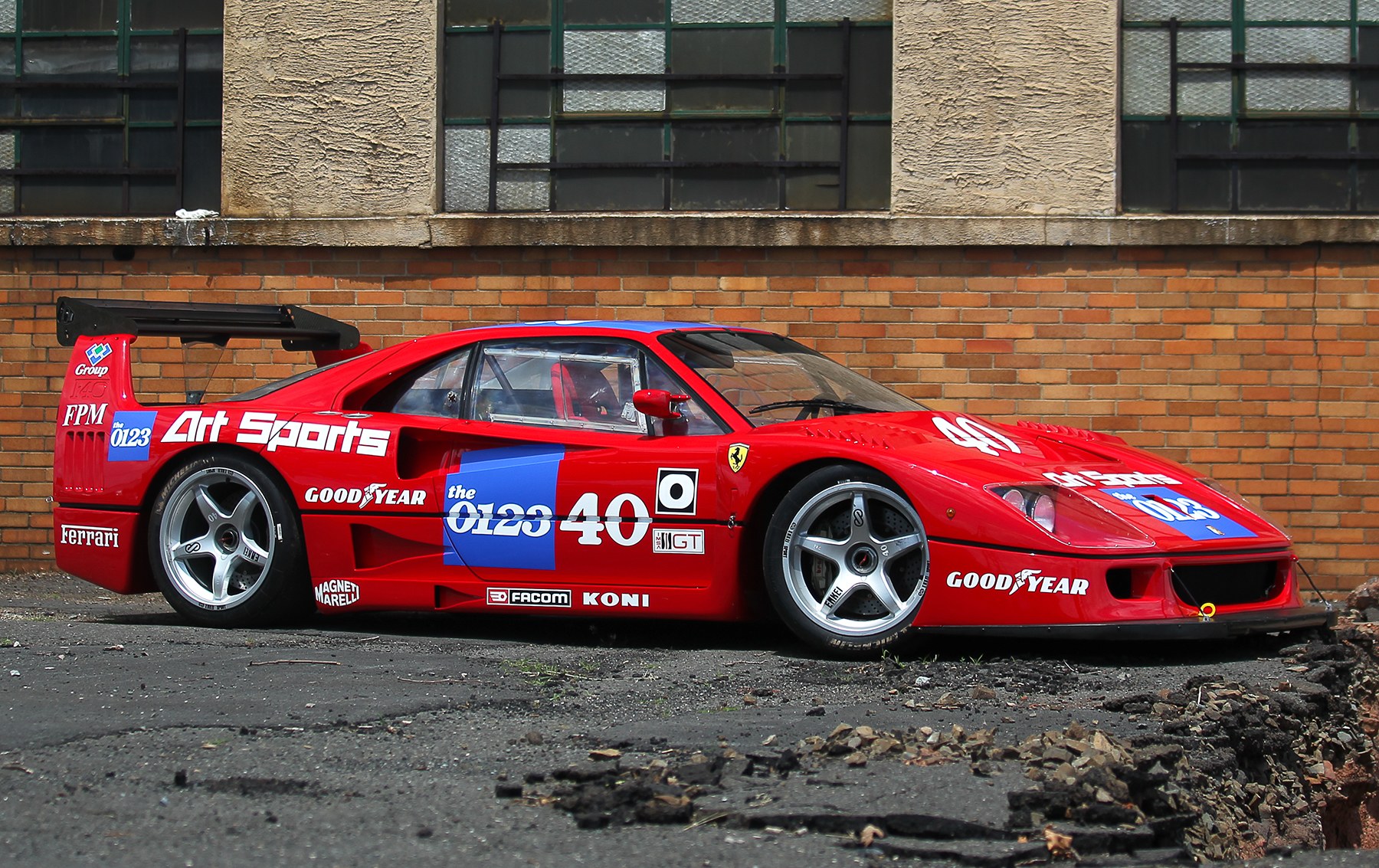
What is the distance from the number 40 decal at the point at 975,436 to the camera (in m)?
5.61

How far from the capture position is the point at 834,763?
3.64 m

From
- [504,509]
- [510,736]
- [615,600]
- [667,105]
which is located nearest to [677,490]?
[615,600]

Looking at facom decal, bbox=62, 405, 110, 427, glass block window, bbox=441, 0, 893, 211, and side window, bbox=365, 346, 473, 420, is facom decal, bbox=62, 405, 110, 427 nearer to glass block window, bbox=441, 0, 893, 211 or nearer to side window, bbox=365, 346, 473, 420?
side window, bbox=365, 346, 473, 420

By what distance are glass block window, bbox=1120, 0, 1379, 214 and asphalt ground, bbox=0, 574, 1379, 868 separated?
12.7 feet

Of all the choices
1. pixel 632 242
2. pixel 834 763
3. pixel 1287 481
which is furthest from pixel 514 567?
pixel 1287 481

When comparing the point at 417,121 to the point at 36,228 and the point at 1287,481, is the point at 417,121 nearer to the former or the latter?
the point at 36,228

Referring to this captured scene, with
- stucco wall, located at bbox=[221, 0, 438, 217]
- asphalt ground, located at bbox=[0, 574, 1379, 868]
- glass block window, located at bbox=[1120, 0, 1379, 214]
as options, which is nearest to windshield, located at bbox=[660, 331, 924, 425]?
asphalt ground, located at bbox=[0, 574, 1379, 868]

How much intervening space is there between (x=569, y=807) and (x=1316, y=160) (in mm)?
7028

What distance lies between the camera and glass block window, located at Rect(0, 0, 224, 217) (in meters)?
9.48

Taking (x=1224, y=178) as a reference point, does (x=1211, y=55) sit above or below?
above

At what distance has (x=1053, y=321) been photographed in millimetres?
8633

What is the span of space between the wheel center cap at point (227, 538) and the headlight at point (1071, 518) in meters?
3.20

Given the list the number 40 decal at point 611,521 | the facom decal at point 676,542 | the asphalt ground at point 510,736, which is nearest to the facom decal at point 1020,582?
the asphalt ground at point 510,736

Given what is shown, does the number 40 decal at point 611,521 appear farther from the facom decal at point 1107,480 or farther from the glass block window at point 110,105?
the glass block window at point 110,105
